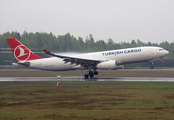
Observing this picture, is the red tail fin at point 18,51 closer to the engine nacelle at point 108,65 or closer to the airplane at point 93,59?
the airplane at point 93,59

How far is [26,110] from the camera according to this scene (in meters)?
12.9

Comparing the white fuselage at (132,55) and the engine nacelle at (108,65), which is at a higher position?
the white fuselage at (132,55)

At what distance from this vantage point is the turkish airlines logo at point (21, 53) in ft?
129

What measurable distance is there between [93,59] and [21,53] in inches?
500

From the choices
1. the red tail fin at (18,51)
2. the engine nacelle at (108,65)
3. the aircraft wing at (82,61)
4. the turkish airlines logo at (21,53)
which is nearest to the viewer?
the engine nacelle at (108,65)

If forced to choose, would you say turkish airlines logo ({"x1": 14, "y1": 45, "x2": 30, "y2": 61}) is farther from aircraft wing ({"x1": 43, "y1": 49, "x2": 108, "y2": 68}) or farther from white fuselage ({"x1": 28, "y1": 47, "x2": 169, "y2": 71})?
aircraft wing ({"x1": 43, "y1": 49, "x2": 108, "y2": 68})

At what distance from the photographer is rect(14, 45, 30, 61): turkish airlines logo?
129ft

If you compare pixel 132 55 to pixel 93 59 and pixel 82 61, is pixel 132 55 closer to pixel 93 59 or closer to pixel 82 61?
pixel 93 59

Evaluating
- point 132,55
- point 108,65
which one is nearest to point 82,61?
point 108,65

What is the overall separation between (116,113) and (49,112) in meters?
3.64

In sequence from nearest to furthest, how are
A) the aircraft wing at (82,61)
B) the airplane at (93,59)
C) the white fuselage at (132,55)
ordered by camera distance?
1. the aircraft wing at (82,61)
2. the airplane at (93,59)
3. the white fuselage at (132,55)

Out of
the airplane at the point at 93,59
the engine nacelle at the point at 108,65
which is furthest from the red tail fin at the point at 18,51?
the engine nacelle at the point at 108,65

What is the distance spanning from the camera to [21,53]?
39.5 m

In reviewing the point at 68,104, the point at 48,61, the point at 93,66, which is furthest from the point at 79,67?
the point at 68,104
